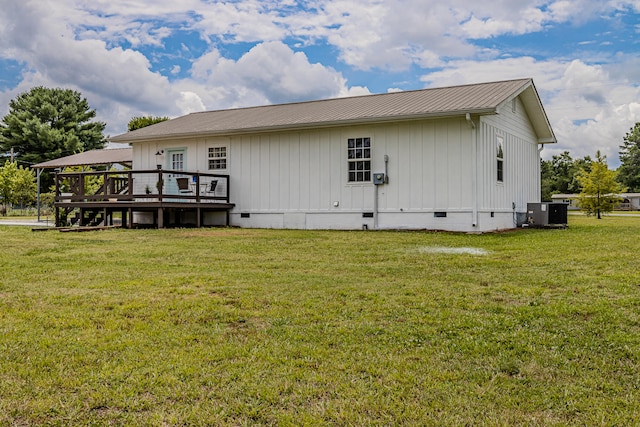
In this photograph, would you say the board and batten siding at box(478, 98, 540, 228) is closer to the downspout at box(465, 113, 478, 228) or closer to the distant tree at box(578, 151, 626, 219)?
the downspout at box(465, 113, 478, 228)

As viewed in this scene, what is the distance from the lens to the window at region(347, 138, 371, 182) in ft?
47.4

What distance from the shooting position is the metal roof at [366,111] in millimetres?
13445

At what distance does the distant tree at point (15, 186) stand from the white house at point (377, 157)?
19538mm

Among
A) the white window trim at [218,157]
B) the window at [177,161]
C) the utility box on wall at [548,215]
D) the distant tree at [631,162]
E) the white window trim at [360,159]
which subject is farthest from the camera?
the distant tree at [631,162]

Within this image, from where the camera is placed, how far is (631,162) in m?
59.2

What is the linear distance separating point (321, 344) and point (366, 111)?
11.8 meters

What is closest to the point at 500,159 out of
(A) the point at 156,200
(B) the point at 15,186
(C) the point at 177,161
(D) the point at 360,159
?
(D) the point at 360,159

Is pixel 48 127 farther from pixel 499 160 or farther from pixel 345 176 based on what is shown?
pixel 499 160

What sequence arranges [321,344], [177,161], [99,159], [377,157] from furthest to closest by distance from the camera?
1. [99,159]
2. [177,161]
3. [377,157]
4. [321,344]

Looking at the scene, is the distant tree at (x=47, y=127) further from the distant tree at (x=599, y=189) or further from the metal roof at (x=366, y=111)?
the distant tree at (x=599, y=189)

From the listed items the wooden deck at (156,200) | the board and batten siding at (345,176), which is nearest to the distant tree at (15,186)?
the wooden deck at (156,200)

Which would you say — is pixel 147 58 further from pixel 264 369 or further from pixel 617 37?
pixel 264 369

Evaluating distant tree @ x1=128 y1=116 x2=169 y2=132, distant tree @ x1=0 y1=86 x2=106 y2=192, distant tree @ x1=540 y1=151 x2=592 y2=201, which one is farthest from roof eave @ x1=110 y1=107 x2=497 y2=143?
distant tree @ x1=540 y1=151 x2=592 y2=201

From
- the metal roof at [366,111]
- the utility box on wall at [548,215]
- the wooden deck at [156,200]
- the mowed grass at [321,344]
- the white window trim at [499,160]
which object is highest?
the metal roof at [366,111]
